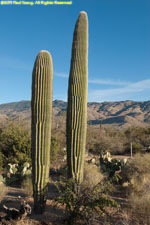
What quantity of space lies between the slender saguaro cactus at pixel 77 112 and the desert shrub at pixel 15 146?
623 centimetres

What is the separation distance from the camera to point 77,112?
17.2 feet

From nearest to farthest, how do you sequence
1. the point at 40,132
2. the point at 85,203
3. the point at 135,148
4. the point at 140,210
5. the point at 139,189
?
the point at 85,203 → the point at 140,210 → the point at 40,132 → the point at 139,189 → the point at 135,148

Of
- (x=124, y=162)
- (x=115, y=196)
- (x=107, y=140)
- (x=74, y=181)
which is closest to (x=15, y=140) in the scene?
(x=124, y=162)

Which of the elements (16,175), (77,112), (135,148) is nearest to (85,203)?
(77,112)

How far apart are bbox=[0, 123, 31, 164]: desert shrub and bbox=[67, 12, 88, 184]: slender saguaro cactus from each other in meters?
6.23

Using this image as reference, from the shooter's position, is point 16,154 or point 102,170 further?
point 16,154

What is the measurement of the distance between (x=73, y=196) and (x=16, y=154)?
7.08 meters

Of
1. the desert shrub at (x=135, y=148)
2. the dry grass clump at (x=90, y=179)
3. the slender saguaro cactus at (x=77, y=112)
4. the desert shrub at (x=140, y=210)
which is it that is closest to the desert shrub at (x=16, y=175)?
the dry grass clump at (x=90, y=179)

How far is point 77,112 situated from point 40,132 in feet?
3.40

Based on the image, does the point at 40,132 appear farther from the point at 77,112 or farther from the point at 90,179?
the point at 90,179

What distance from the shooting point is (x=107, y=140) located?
21484 millimetres

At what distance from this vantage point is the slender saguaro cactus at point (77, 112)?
5.17 metres

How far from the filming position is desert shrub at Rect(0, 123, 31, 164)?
10.8 m

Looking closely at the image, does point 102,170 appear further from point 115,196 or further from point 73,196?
point 73,196
